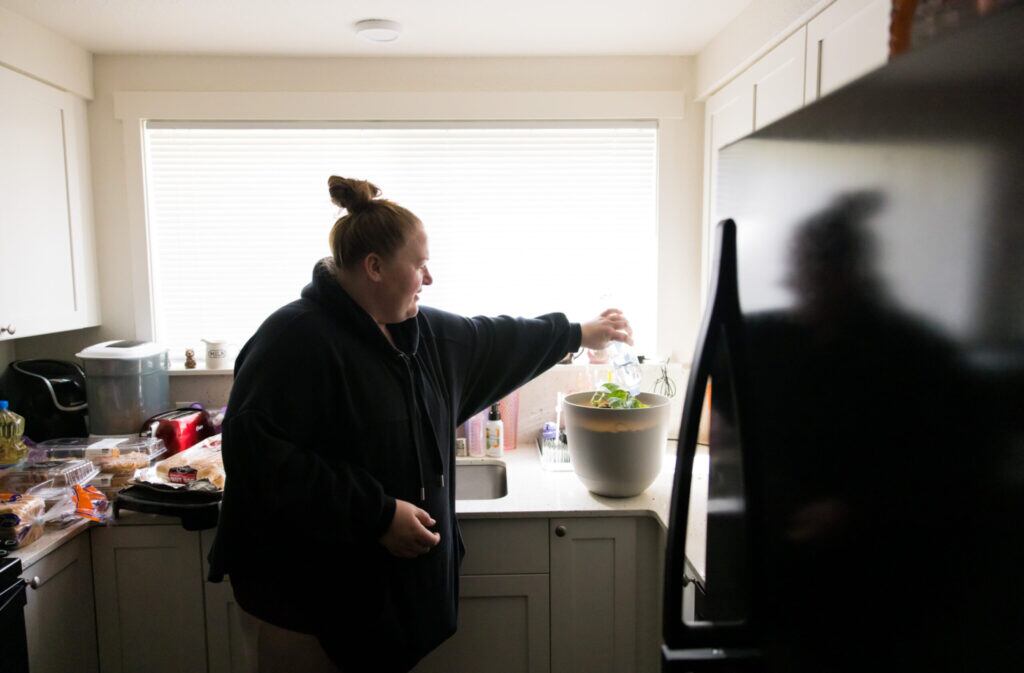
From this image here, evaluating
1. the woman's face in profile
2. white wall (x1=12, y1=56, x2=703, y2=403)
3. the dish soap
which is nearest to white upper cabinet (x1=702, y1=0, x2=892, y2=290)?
white wall (x1=12, y1=56, x2=703, y2=403)

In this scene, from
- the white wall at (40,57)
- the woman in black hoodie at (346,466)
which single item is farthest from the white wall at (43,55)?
the woman in black hoodie at (346,466)

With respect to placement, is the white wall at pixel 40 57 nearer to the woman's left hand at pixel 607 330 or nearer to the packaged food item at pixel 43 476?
the packaged food item at pixel 43 476

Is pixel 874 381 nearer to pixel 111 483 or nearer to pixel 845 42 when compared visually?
pixel 845 42

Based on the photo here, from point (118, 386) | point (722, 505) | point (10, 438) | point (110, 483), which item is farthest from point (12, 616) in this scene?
point (722, 505)

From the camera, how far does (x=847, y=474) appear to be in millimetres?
487

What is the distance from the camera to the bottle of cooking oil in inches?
77.6

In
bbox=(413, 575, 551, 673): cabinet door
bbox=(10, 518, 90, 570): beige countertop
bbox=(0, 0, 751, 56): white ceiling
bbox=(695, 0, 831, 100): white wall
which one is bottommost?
bbox=(413, 575, 551, 673): cabinet door

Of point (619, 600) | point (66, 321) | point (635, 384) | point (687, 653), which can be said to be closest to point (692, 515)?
point (619, 600)

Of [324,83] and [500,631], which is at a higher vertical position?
[324,83]

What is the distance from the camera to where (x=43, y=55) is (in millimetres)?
2088

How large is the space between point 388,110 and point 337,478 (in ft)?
5.12

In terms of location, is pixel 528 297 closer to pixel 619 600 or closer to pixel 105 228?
pixel 619 600

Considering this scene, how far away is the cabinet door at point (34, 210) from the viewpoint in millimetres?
1968

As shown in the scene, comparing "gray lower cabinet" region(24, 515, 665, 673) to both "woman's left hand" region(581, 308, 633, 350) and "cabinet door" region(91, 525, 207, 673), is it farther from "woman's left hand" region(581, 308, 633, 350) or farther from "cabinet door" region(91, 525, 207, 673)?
"woman's left hand" region(581, 308, 633, 350)
